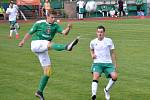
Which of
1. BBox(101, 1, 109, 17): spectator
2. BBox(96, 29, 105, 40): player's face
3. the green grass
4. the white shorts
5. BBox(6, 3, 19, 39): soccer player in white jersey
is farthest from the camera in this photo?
BBox(101, 1, 109, 17): spectator

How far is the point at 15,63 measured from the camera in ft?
67.2

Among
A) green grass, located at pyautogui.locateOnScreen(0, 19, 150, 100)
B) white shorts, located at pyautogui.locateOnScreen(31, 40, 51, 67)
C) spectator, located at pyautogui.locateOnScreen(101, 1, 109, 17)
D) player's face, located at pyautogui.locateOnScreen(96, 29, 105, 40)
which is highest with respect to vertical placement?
player's face, located at pyautogui.locateOnScreen(96, 29, 105, 40)

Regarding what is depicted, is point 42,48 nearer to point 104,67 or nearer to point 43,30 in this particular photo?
point 43,30

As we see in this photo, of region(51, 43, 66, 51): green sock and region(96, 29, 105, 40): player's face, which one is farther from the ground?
region(96, 29, 105, 40): player's face

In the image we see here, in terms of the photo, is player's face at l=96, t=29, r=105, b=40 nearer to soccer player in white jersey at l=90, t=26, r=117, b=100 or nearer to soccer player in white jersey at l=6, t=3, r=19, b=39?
soccer player in white jersey at l=90, t=26, r=117, b=100

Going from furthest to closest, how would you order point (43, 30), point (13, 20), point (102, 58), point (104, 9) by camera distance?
1. point (104, 9)
2. point (13, 20)
3. point (43, 30)
4. point (102, 58)

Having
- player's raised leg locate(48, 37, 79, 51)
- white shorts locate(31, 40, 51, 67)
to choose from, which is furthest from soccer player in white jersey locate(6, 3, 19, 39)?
player's raised leg locate(48, 37, 79, 51)

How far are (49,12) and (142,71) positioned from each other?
6432 millimetres

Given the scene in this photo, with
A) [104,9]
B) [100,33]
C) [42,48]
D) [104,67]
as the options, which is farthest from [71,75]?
[104,9]

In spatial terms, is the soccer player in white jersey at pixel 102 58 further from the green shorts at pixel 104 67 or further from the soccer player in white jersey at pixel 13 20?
the soccer player in white jersey at pixel 13 20

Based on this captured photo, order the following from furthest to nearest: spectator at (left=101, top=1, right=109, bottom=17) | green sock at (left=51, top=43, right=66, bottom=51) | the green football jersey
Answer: spectator at (left=101, top=1, right=109, bottom=17) < the green football jersey < green sock at (left=51, top=43, right=66, bottom=51)

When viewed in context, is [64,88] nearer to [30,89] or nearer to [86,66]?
[30,89]

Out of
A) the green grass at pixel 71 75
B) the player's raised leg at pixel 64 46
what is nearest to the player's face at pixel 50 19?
the player's raised leg at pixel 64 46

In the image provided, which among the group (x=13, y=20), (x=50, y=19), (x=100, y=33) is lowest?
(x=13, y=20)
